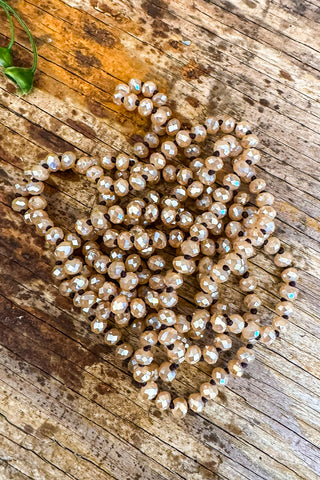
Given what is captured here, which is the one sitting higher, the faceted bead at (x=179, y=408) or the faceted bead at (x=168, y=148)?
the faceted bead at (x=168, y=148)

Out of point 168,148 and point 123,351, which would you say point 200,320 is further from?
point 168,148

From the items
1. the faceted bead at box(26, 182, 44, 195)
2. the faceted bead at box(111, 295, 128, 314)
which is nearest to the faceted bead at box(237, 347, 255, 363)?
the faceted bead at box(111, 295, 128, 314)

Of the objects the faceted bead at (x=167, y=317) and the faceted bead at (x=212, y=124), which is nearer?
the faceted bead at (x=167, y=317)

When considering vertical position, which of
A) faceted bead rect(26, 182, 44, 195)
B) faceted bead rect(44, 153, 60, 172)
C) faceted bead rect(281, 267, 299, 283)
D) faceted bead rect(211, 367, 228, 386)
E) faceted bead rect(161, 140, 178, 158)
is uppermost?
faceted bead rect(161, 140, 178, 158)

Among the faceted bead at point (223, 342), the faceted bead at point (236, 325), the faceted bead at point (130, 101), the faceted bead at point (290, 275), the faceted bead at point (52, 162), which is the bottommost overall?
the faceted bead at point (223, 342)

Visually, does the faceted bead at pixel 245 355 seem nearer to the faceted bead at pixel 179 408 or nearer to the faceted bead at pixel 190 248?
the faceted bead at pixel 179 408

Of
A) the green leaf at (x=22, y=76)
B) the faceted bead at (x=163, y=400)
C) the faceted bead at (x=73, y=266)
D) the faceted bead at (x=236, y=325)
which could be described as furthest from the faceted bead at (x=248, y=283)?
the green leaf at (x=22, y=76)

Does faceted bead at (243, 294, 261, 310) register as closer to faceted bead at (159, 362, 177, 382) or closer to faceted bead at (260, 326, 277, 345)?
faceted bead at (260, 326, 277, 345)
